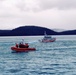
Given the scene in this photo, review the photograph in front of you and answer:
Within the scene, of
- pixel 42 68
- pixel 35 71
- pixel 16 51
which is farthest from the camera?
pixel 16 51

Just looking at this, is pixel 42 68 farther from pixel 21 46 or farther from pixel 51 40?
pixel 51 40

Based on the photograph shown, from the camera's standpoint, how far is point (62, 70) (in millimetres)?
36375

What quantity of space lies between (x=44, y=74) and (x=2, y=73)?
4.18 meters

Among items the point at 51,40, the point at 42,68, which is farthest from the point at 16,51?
the point at 51,40

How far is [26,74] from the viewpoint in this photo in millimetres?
33719

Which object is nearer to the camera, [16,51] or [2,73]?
[2,73]

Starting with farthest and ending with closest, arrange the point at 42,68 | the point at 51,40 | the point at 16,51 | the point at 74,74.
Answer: the point at 51,40
the point at 16,51
the point at 42,68
the point at 74,74

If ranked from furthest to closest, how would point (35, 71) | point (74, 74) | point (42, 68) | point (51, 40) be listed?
1. point (51, 40)
2. point (42, 68)
3. point (35, 71)
4. point (74, 74)

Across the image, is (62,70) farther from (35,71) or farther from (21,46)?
(21,46)

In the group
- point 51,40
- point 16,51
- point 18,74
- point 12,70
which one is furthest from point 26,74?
point 51,40

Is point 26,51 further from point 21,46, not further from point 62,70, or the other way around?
point 62,70

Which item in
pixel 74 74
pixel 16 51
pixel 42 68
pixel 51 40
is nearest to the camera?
pixel 74 74

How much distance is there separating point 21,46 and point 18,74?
35.6 meters

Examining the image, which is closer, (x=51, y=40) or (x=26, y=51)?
(x=26, y=51)
